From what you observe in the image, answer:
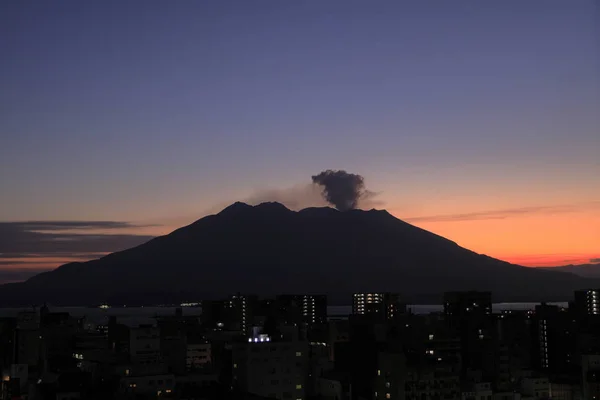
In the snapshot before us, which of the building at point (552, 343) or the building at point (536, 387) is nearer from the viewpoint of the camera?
the building at point (536, 387)

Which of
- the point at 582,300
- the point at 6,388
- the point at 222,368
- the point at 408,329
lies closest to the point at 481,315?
the point at 408,329

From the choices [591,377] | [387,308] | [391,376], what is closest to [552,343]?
[387,308]

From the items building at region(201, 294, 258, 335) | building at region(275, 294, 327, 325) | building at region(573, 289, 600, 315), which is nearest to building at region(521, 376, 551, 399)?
building at region(573, 289, 600, 315)

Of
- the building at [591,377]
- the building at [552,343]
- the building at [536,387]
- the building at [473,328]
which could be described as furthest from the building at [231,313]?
the building at [591,377]

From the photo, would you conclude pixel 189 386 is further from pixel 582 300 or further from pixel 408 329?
pixel 582 300

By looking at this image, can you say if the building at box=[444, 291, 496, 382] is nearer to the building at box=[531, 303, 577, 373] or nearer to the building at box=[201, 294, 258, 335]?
the building at box=[531, 303, 577, 373]

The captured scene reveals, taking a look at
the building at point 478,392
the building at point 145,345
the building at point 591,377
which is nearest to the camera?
the building at point 478,392

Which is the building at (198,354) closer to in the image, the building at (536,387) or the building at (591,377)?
the building at (536,387)
